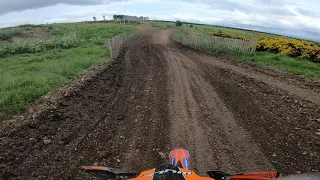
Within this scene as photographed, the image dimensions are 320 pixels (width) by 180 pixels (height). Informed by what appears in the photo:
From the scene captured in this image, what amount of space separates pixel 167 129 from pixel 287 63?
469 inches

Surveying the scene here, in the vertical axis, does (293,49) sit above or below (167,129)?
above

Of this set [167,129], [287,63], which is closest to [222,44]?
[287,63]

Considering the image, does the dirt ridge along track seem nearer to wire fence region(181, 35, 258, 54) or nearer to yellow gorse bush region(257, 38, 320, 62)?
yellow gorse bush region(257, 38, 320, 62)

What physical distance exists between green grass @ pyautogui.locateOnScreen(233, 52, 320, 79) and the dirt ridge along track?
10.4ft

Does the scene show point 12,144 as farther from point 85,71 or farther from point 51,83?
point 85,71

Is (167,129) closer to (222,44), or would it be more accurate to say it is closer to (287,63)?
(287,63)

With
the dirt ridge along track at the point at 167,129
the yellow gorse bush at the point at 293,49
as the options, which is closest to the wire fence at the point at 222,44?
the yellow gorse bush at the point at 293,49

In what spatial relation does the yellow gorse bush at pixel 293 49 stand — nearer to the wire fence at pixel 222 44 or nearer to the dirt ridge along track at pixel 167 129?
the wire fence at pixel 222 44

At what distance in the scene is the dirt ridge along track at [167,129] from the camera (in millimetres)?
5727

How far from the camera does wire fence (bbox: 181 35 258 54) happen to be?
2055 cm

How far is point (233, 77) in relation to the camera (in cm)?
1297

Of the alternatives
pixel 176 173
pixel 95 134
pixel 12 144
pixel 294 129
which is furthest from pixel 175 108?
pixel 176 173

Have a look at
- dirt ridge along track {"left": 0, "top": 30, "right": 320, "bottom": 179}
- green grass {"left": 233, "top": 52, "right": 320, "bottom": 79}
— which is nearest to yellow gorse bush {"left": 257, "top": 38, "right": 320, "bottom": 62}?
green grass {"left": 233, "top": 52, "right": 320, "bottom": 79}

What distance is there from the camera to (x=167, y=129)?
7191 mm
